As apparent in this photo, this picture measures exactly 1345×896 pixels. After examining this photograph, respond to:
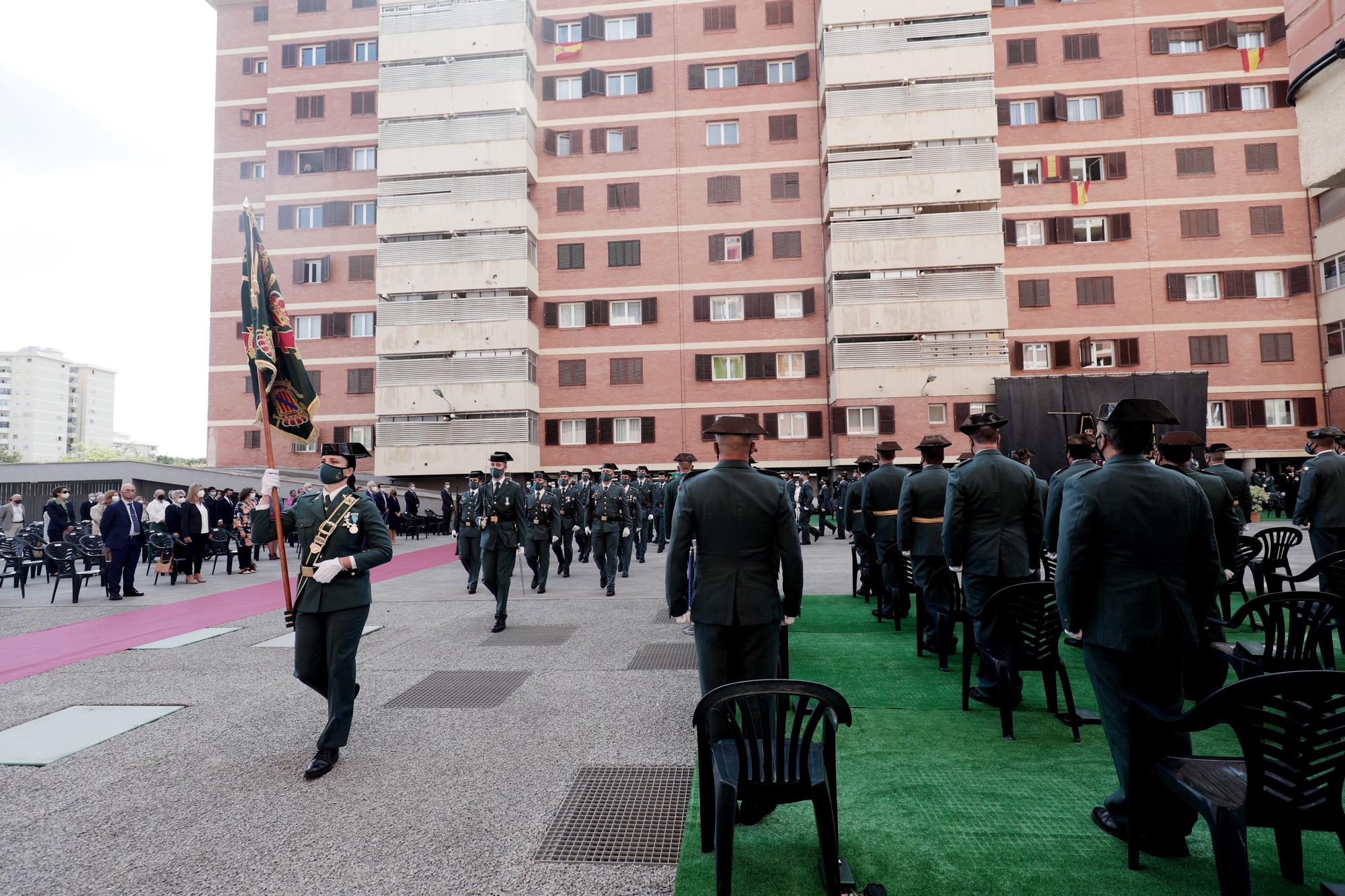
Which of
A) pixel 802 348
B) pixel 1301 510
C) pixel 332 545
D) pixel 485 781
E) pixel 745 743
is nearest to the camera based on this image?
pixel 745 743

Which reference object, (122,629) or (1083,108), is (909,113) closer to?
(1083,108)

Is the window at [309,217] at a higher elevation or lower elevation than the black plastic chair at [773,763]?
higher

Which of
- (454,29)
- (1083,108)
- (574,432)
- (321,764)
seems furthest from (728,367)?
(321,764)

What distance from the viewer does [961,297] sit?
31.5 meters

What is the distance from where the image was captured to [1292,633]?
4.63m

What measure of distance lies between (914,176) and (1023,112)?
236 inches

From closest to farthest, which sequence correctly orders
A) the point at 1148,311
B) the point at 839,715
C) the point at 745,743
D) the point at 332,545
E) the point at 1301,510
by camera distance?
the point at 839,715, the point at 745,743, the point at 332,545, the point at 1301,510, the point at 1148,311

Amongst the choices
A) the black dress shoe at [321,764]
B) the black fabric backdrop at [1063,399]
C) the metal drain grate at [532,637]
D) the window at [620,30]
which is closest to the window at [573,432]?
the black fabric backdrop at [1063,399]

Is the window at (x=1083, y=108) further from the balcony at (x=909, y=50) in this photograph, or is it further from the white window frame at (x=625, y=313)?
the white window frame at (x=625, y=313)

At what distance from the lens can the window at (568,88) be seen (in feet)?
118

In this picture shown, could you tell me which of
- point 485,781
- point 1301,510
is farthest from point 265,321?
point 1301,510

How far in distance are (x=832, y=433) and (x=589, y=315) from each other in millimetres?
12951

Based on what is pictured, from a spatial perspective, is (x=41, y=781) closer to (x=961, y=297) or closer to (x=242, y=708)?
(x=242, y=708)

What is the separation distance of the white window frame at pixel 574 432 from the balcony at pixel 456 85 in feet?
49.9
